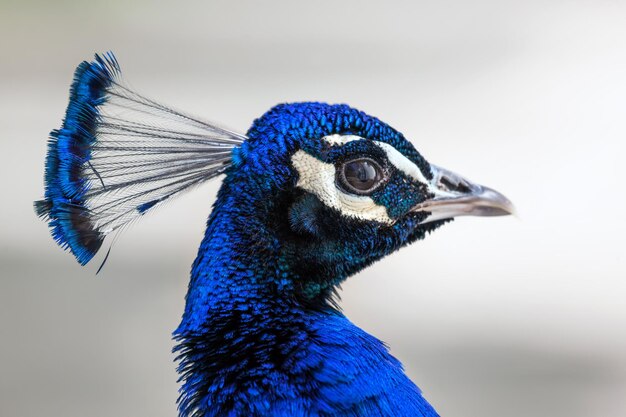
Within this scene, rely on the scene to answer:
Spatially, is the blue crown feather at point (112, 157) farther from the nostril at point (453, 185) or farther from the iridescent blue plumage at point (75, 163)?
the nostril at point (453, 185)

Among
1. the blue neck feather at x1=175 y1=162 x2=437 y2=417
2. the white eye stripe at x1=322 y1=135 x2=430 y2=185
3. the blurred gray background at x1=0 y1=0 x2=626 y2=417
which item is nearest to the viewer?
the blue neck feather at x1=175 y1=162 x2=437 y2=417

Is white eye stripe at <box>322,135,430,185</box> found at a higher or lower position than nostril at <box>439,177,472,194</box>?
higher

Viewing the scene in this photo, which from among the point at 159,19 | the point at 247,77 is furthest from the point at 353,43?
the point at 159,19

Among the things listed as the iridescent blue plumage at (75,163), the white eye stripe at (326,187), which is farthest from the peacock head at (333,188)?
the iridescent blue plumage at (75,163)

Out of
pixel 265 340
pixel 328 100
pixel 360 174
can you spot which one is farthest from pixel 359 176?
pixel 328 100

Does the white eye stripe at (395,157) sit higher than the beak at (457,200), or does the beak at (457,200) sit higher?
the white eye stripe at (395,157)

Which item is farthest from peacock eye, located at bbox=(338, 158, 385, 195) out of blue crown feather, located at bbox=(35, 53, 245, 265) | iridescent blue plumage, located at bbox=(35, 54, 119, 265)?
iridescent blue plumage, located at bbox=(35, 54, 119, 265)

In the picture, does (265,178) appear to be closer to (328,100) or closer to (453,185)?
(453,185)

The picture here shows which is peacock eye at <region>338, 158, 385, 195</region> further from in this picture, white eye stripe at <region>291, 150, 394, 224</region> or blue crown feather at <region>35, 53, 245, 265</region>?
blue crown feather at <region>35, 53, 245, 265</region>
